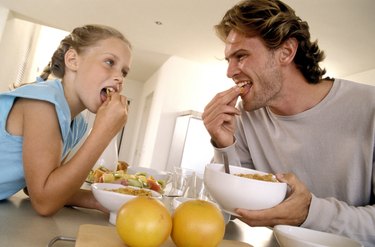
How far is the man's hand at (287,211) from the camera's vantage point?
65cm

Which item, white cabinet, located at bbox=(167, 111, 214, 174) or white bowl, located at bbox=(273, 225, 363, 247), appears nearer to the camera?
white bowl, located at bbox=(273, 225, 363, 247)

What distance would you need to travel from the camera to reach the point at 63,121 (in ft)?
2.48

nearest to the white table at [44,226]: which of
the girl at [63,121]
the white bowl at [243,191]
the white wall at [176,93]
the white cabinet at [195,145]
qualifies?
the girl at [63,121]

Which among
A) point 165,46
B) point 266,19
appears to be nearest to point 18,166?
point 266,19

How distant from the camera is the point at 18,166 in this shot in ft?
2.56

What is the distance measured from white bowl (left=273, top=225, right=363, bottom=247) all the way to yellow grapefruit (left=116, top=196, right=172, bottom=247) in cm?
20

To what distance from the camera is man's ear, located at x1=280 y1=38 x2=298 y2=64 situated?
4.08 ft

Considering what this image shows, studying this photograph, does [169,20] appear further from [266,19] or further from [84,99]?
[84,99]

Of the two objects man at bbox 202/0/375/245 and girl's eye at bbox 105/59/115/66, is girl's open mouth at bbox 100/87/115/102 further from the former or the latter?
man at bbox 202/0/375/245

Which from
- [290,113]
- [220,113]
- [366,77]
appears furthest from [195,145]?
[220,113]

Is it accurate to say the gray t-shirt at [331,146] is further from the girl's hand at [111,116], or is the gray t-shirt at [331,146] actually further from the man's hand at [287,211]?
the girl's hand at [111,116]

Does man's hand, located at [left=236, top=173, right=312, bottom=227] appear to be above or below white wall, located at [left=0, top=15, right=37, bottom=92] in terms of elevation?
below

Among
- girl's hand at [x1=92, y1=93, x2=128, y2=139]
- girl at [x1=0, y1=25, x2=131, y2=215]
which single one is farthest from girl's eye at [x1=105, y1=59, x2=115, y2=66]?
girl's hand at [x1=92, y1=93, x2=128, y2=139]

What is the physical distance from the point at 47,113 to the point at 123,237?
0.42 m
